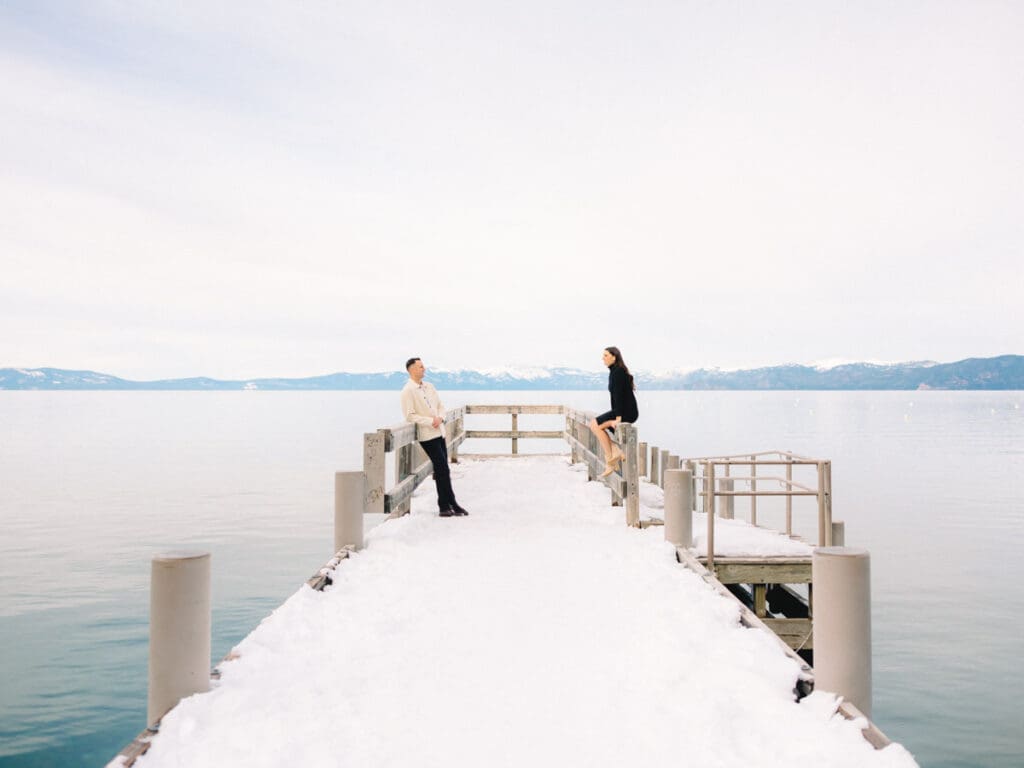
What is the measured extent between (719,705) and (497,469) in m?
11.8

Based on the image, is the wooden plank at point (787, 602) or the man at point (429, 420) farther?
the wooden plank at point (787, 602)

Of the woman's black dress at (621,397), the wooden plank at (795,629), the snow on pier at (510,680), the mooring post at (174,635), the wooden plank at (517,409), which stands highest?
the woman's black dress at (621,397)

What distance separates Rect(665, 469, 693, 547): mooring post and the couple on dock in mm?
1726

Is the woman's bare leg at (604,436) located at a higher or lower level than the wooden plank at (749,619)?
higher

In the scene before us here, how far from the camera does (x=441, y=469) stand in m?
9.79

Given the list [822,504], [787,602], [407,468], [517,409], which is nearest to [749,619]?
[822,504]

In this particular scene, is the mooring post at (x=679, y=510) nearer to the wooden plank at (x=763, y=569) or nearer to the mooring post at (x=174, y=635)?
the wooden plank at (x=763, y=569)

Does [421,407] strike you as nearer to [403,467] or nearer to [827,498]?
[403,467]

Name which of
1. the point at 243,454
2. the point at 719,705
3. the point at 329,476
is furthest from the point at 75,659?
the point at 243,454

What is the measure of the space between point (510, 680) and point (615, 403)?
5946mm

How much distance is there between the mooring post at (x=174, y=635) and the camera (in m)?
3.93

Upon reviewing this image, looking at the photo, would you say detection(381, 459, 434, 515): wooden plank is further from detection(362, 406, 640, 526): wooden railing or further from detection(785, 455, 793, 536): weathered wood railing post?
detection(785, 455, 793, 536): weathered wood railing post

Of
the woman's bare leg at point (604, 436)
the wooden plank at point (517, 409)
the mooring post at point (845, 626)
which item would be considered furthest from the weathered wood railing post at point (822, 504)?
the wooden plank at point (517, 409)

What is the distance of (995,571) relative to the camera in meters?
17.0
